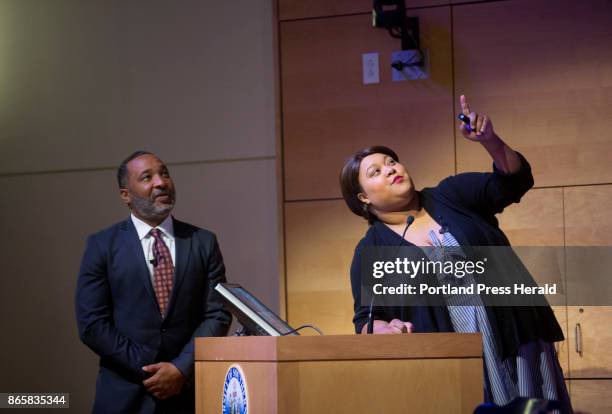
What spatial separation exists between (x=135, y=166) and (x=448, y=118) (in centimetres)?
172

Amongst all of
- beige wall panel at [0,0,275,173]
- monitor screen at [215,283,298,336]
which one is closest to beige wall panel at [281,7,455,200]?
beige wall panel at [0,0,275,173]

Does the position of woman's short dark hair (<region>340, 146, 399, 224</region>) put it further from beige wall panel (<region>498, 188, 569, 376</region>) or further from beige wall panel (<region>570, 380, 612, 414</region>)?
beige wall panel (<region>570, 380, 612, 414</region>)

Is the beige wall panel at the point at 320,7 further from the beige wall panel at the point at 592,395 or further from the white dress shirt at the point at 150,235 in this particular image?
the beige wall panel at the point at 592,395

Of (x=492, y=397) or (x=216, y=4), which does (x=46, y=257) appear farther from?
(x=492, y=397)

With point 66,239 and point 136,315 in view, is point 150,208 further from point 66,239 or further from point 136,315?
point 66,239

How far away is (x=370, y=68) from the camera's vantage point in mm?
4656

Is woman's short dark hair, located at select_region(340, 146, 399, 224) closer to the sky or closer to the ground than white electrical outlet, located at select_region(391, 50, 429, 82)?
closer to the ground

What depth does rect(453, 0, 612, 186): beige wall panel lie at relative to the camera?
434 cm

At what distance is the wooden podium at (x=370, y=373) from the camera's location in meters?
2.27

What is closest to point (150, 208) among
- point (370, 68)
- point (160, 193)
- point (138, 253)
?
point (160, 193)

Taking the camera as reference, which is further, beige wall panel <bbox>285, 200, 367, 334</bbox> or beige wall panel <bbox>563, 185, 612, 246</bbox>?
beige wall panel <bbox>285, 200, 367, 334</bbox>

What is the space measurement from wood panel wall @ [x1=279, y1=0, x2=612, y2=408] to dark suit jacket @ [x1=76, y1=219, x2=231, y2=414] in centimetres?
109

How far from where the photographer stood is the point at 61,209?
520 cm

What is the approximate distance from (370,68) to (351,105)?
0.23 m
